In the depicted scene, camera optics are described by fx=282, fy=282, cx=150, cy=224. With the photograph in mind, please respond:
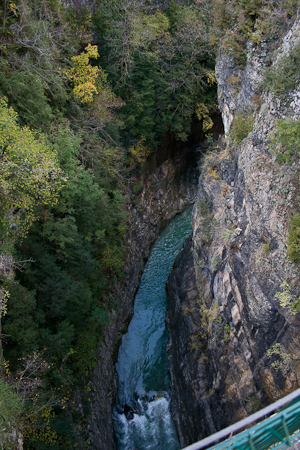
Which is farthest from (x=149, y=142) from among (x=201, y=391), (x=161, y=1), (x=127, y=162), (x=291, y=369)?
(x=291, y=369)

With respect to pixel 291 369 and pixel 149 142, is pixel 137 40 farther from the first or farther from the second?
pixel 291 369

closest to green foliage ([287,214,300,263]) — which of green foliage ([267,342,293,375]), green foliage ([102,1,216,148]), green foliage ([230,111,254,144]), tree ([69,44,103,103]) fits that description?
green foliage ([267,342,293,375])

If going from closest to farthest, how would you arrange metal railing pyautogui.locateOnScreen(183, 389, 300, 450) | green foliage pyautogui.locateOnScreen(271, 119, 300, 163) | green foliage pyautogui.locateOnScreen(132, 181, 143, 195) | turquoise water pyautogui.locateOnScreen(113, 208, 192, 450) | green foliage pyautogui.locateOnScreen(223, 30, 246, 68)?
metal railing pyautogui.locateOnScreen(183, 389, 300, 450)
green foliage pyautogui.locateOnScreen(271, 119, 300, 163)
green foliage pyautogui.locateOnScreen(223, 30, 246, 68)
turquoise water pyautogui.locateOnScreen(113, 208, 192, 450)
green foliage pyautogui.locateOnScreen(132, 181, 143, 195)

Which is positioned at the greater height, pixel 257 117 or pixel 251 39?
pixel 251 39

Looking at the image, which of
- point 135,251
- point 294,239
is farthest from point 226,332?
point 135,251

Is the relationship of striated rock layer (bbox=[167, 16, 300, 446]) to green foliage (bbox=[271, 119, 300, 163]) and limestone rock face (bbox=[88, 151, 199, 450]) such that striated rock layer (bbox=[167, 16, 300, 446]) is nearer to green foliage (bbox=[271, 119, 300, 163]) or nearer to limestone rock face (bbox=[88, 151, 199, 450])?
green foliage (bbox=[271, 119, 300, 163])

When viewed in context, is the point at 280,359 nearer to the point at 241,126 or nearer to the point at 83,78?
the point at 241,126
